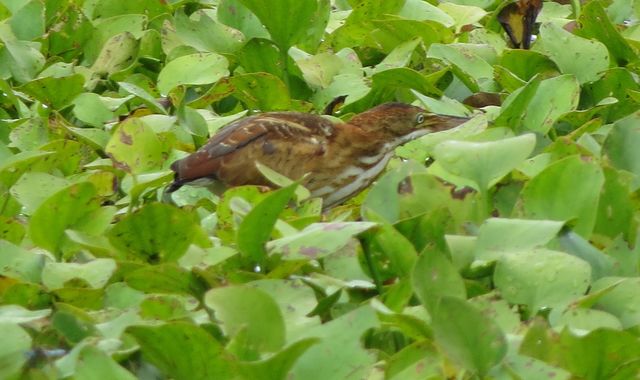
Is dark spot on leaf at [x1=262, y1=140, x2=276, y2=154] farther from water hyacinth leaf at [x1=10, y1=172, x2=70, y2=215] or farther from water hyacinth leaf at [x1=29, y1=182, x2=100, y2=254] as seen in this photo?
water hyacinth leaf at [x1=29, y1=182, x2=100, y2=254]

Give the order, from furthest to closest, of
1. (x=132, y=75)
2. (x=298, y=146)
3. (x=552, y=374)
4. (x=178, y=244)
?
(x=132, y=75), (x=298, y=146), (x=178, y=244), (x=552, y=374)

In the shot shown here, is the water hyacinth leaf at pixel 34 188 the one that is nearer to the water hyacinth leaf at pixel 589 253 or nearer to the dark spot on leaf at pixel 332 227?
the dark spot on leaf at pixel 332 227

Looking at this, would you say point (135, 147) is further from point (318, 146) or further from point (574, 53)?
point (574, 53)

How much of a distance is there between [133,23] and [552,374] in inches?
115

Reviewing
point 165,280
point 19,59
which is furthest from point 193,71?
point 165,280

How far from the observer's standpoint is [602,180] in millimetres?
3590

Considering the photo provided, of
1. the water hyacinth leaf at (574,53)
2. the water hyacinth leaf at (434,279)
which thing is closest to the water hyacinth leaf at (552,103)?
Answer: the water hyacinth leaf at (574,53)

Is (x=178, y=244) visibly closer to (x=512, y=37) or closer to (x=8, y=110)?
(x=8, y=110)

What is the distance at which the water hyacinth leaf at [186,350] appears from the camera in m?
2.85

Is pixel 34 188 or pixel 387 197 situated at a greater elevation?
pixel 387 197

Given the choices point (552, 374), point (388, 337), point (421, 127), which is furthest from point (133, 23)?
point (552, 374)

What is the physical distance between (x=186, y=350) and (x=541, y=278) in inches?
30.6

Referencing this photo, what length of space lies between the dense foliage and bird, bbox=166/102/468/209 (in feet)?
0.29

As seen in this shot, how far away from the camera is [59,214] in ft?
12.0
